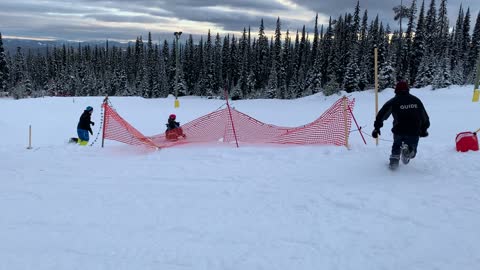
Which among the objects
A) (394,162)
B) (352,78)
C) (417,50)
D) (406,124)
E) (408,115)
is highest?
(417,50)

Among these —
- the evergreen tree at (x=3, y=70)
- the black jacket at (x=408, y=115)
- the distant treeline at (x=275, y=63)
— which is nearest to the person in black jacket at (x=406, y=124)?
the black jacket at (x=408, y=115)

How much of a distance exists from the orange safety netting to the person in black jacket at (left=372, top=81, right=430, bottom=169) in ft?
6.95

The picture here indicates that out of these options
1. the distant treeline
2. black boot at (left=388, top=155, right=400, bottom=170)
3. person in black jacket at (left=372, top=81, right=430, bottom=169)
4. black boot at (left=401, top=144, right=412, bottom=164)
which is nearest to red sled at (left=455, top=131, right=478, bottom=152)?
person in black jacket at (left=372, top=81, right=430, bottom=169)

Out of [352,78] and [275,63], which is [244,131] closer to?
[352,78]

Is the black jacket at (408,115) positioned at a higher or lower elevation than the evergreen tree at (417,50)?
lower

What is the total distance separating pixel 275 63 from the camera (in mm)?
68750

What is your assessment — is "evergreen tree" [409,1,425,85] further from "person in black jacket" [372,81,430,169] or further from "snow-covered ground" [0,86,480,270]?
"snow-covered ground" [0,86,480,270]

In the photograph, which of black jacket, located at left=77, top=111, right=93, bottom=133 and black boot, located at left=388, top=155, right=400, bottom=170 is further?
black jacket, located at left=77, top=111, right=93, bottom=133

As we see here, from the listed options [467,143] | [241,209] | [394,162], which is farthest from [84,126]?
[467,143]

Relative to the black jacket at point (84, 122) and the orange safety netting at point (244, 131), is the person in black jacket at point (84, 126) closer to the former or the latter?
the black jacket at point (84, 122)

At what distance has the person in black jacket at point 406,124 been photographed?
23.0 feet

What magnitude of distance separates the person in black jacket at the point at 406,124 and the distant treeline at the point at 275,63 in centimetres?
3756

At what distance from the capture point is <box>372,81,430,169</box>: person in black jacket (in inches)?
276

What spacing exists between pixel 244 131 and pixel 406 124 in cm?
492
